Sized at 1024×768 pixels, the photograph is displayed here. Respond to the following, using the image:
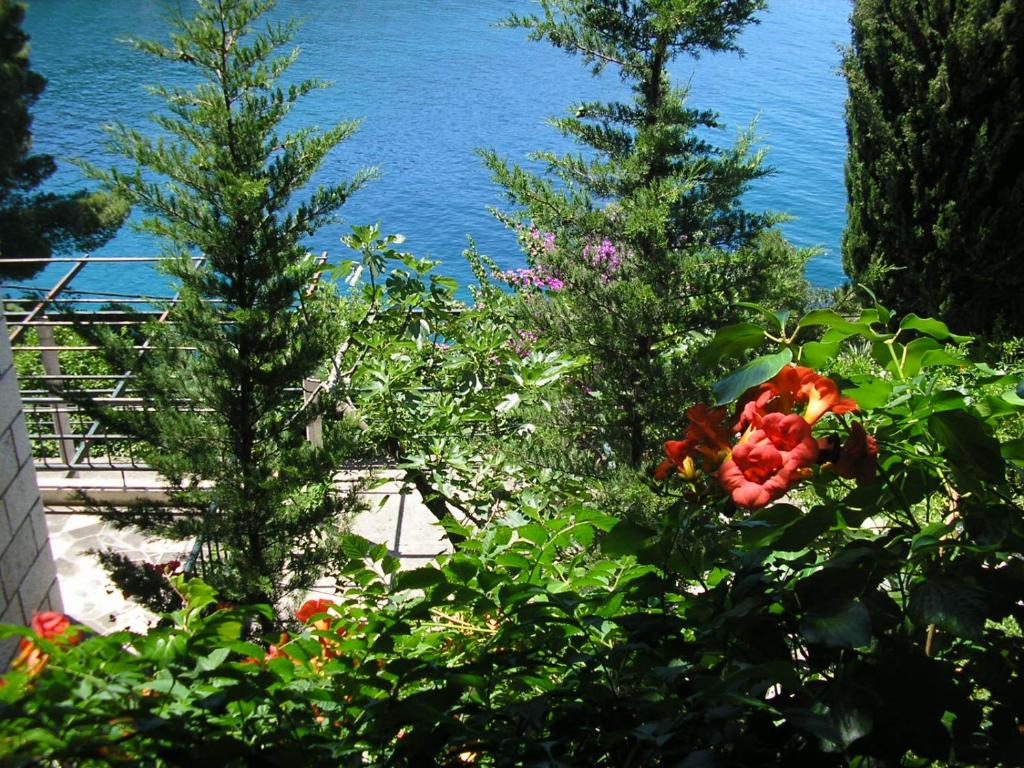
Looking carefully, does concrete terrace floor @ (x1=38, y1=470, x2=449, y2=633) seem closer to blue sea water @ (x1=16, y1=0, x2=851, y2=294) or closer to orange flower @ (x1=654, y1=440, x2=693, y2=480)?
orange flower @ (x1=654, y1=440, x2=693, y2=480)

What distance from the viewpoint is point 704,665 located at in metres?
0.88

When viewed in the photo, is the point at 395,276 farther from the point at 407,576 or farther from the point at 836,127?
the point at 836,127

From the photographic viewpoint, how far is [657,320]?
2.49 m

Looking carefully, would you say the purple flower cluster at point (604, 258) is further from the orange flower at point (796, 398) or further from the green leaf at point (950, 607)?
the green leaf at point (950, 607)

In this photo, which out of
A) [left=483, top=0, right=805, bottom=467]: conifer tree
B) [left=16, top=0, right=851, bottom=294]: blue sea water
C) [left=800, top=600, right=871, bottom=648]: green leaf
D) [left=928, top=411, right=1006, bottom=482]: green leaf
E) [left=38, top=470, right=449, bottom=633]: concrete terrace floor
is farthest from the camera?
[left=16, top=0, right=851, bottom=294]: blue sea water

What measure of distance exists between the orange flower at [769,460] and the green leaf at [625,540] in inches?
3.9

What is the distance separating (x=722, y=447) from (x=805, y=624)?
0.81 ft

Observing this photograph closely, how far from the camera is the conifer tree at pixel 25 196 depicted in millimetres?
11938

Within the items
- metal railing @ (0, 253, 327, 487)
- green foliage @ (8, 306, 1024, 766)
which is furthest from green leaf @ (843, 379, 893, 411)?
metal railing @ (0, 253, 327, 487)

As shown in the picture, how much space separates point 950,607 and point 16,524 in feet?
7.85

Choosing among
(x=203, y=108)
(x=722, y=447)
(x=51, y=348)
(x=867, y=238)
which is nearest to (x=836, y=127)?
(x=867, y=238)

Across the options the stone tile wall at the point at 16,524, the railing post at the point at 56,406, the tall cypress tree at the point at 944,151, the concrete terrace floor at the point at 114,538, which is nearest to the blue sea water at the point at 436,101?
the tall cypress tree at the point at 944,151

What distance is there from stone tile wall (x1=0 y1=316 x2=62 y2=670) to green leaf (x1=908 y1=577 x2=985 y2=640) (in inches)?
88.6

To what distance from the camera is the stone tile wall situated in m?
2.36
